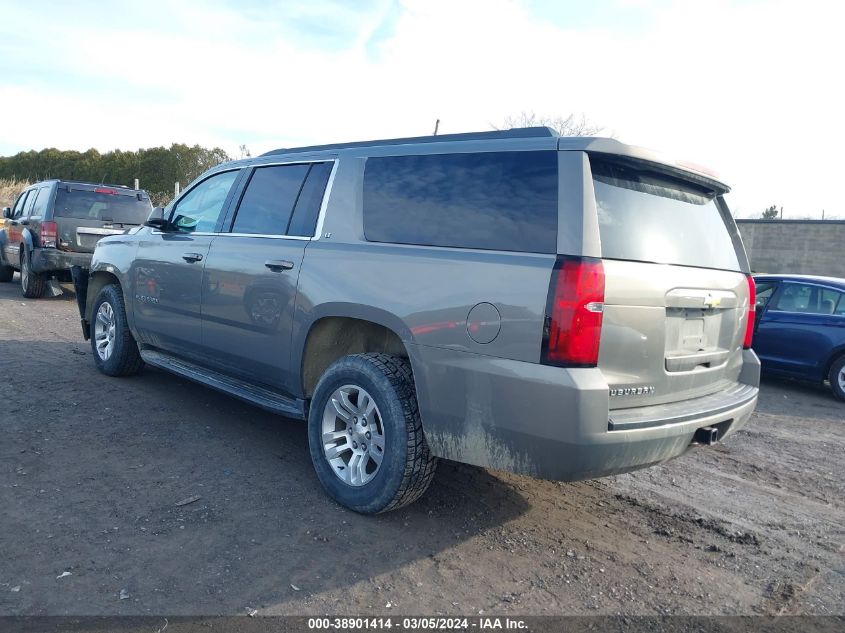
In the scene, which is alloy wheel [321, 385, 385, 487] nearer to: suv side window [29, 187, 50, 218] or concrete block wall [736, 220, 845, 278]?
suv side window [29, 187, 50, 218]

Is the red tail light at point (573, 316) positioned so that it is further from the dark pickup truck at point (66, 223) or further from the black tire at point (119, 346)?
the dark pickup truck at point (66, 223)

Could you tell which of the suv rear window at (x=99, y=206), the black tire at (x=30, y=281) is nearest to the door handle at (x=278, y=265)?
the suv rear window at (x=99, y=206)

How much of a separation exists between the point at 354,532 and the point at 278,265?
1.70 m

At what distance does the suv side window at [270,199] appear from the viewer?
4.52m

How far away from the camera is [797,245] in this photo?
26.0m

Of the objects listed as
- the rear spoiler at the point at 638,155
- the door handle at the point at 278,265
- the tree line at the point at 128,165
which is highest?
the tree line at the point at 128,165

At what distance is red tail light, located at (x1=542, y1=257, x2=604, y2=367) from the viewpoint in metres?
2.98

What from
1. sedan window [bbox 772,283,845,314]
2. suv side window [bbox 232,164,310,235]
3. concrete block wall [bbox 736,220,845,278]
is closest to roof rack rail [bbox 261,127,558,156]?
suv side window [bbox 232,164,310,235]

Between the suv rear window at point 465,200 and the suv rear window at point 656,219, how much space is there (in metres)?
0.27

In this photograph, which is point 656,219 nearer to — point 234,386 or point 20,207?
point 234,386

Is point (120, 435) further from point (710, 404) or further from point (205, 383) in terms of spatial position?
point (710, 404)

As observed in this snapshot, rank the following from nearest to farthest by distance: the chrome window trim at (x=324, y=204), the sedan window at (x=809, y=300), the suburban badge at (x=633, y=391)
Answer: the suburban badge at (x=633, y=391) → the chrome window trim at (x=324, y=204) → the sedan window at (x=809, y=300)

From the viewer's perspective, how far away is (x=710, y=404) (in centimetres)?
361

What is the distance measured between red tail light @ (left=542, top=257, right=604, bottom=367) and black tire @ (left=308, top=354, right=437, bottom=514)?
86cm
